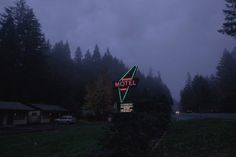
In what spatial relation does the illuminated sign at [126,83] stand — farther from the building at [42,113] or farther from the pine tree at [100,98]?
the pine tree at [100,98]

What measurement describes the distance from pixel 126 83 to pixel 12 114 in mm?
41744

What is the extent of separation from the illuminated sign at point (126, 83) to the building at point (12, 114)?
3707 cm

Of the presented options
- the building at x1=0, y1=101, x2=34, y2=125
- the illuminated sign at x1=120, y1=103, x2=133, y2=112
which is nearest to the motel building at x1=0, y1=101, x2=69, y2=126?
the building at x1=0, y1=101, x2=34, y2=125

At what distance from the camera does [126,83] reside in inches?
470

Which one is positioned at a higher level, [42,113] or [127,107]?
[42,113]

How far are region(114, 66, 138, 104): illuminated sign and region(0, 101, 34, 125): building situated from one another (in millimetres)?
37070

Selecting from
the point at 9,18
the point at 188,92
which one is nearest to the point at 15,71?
the point at 9,18

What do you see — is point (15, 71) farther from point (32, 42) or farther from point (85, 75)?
point (85, 75)

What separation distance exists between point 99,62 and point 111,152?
93815 millimetres

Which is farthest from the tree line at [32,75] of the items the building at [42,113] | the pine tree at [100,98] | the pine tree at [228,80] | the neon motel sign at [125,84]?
the neon motel sign at [125,84]

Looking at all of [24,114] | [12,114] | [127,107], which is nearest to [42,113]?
[24,114]

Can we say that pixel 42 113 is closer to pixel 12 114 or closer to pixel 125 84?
pixel 12 114

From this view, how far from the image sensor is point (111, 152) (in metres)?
11.5

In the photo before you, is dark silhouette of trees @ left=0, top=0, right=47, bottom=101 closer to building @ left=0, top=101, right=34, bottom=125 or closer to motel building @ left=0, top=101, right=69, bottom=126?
motel building @ left=0, top=101, right=69, bottom=126
